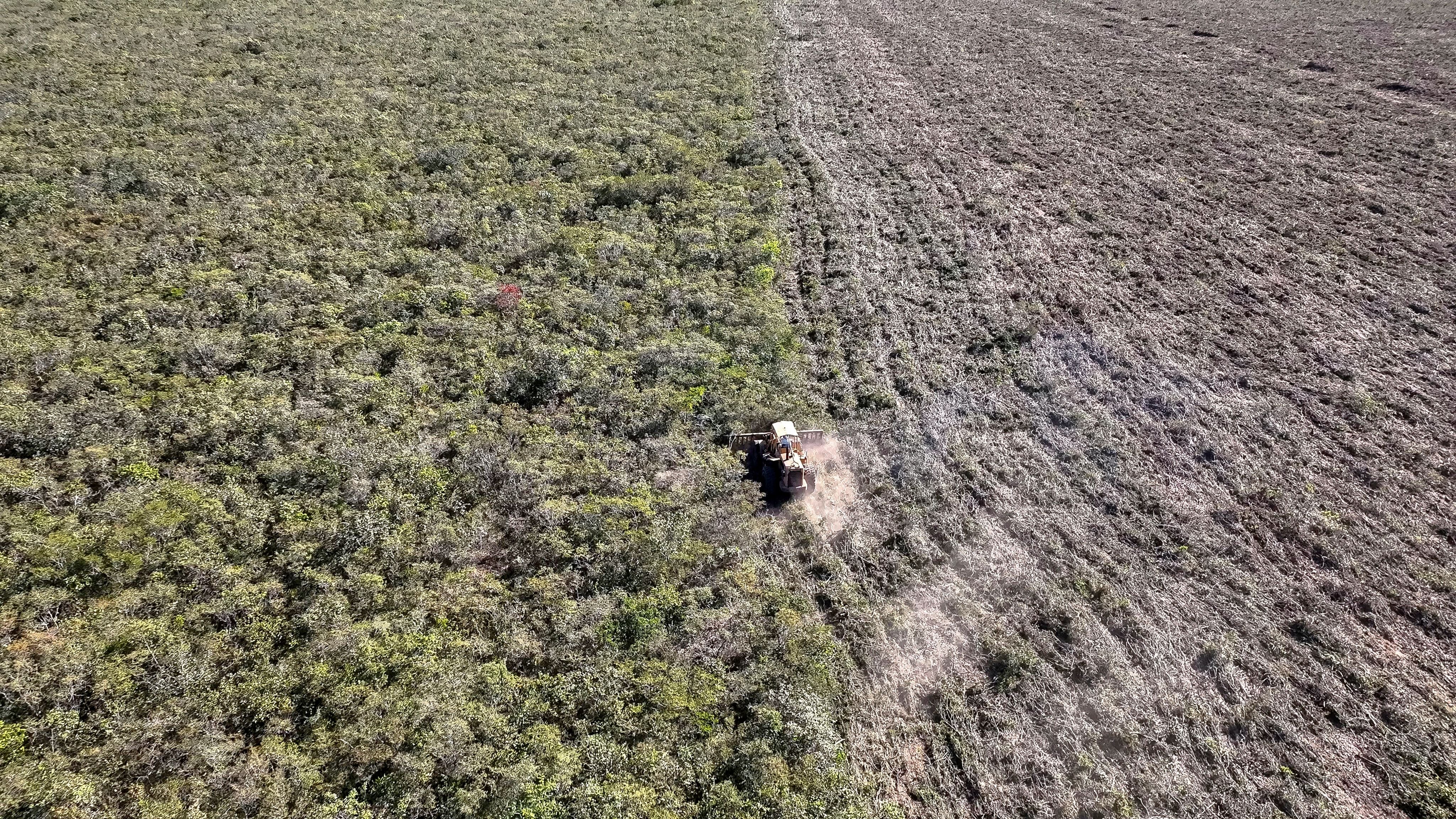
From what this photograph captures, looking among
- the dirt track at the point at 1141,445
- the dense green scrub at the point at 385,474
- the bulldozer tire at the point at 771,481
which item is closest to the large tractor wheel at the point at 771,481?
the bulldozer tire at the point at 771,481

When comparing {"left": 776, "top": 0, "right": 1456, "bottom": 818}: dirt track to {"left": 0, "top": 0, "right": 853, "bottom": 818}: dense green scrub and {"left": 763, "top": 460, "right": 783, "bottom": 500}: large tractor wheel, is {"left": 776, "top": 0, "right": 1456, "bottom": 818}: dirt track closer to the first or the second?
{"left": 763, "top": 460, "right": 783, "bottom": 500}: large tractor wheel

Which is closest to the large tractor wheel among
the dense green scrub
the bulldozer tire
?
the bulldozer tire

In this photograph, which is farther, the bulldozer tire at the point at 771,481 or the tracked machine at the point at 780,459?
the bulldozer tire at the point at 771,481

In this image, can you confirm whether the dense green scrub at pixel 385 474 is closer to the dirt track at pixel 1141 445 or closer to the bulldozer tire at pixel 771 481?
the bulldozer tire at pixel 771 481

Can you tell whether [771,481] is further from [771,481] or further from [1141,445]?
[1141,445]

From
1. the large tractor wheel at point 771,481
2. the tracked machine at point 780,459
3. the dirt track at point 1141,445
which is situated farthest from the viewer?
the large tractor wheel at point 771,481

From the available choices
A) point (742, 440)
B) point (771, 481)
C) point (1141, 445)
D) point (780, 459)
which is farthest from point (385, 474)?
point (1141, 445)

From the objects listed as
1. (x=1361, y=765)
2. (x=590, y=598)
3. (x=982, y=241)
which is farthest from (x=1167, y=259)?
(x=590, y=598)
